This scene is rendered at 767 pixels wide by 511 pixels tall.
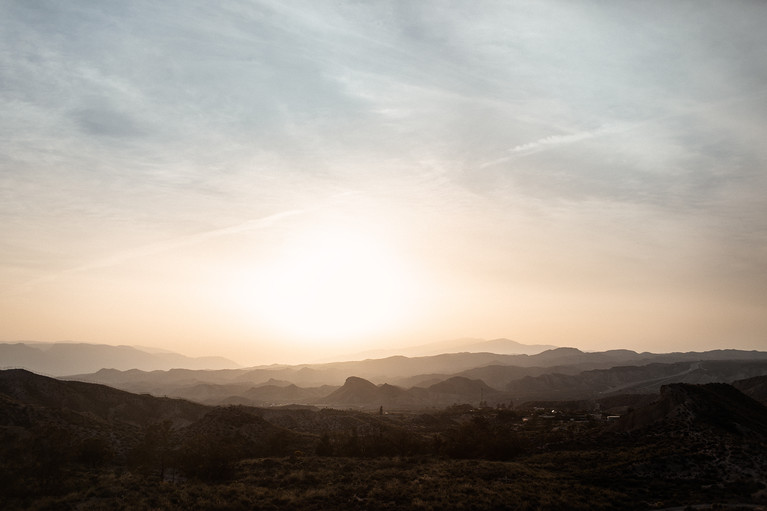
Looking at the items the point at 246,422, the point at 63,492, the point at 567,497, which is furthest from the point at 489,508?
the point at 246,422

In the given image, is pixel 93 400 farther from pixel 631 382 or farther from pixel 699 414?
pixel 631 382

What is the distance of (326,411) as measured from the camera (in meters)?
84.8

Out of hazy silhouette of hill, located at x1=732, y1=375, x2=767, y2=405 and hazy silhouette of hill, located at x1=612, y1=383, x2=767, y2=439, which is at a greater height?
hazy silhouette of hill, located at x1=612, y1=383, x2=767, y2=439

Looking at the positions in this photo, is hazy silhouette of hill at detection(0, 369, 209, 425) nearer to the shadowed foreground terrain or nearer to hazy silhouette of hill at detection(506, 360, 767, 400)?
the shadowed foreground terrain

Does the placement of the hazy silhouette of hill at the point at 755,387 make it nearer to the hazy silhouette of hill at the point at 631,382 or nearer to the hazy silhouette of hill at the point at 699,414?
the hazy silhouette of hill at the point at 631,382

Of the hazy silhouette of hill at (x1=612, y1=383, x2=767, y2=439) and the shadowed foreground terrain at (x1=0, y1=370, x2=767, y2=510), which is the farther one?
the hazy silhouette of hill at (x1=612, y1=383, x2=767, y2=439)

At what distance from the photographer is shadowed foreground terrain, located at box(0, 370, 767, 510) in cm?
3028

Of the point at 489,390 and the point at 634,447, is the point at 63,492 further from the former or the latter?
the point at 489,390

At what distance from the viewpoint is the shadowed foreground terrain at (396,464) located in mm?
30281

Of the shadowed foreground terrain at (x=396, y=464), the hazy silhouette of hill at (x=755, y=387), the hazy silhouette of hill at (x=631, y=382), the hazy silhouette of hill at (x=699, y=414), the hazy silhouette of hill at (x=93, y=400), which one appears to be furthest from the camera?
the hazy silhouette of hill at (x=631, y=382)

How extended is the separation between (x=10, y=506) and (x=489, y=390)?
578 ft

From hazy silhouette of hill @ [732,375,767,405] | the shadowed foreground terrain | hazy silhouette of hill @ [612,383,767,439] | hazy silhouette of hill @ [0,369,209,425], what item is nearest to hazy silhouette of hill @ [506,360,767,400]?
hazy silhouette of hill @ [732,375,767,405]

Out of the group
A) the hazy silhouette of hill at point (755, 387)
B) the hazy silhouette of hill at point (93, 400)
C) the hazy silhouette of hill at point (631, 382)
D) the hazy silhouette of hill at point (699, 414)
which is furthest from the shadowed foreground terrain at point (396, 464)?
the hazy silhouette of hill at point (631, 382)

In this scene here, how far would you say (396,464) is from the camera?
44.8m
